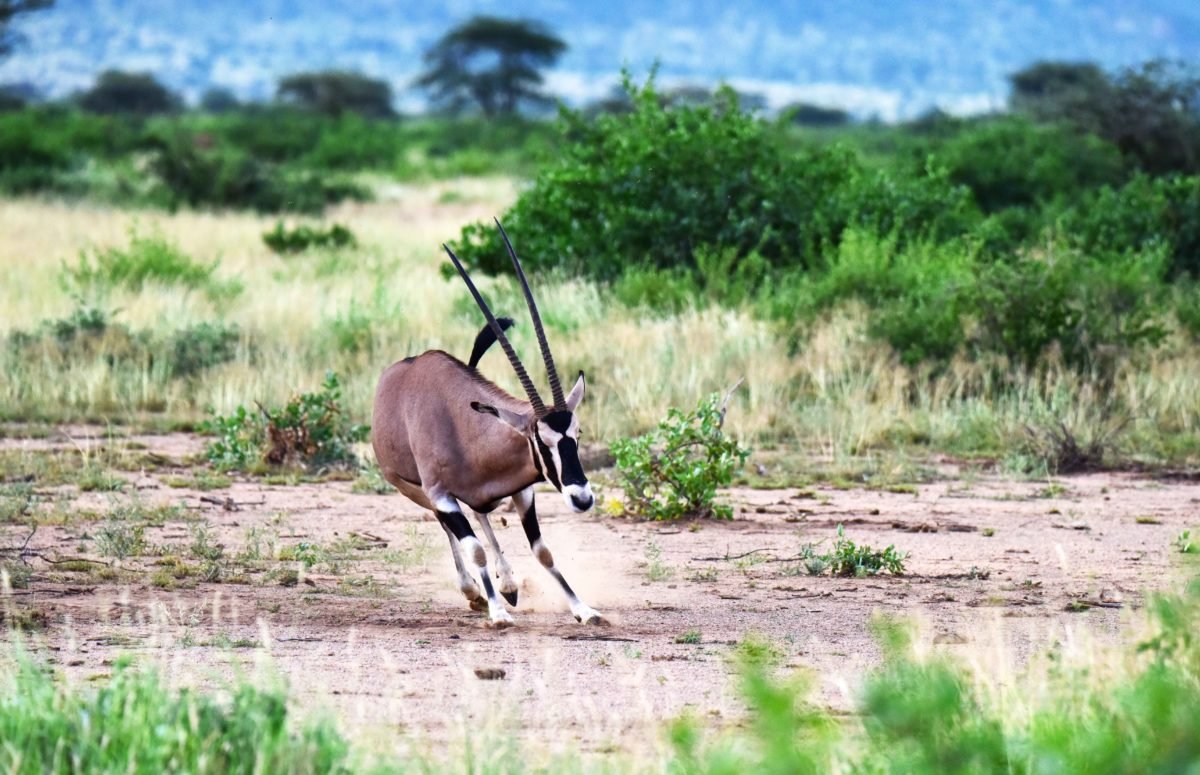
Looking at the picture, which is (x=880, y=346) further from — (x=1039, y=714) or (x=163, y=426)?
(x=1039, y=714)

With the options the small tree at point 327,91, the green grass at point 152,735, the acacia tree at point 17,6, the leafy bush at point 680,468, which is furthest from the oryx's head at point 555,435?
the small tree at point 327,91

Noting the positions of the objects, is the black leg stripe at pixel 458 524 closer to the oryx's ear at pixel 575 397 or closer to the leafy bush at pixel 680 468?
the oryx's ear at pixel 575 397

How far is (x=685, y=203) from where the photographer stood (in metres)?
17.7

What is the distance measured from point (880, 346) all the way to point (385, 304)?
16.9ft

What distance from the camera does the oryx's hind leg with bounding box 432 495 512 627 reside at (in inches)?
281

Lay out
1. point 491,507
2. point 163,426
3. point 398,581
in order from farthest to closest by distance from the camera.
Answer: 1. point 163,426
2. point 398,581
3. point 491,507

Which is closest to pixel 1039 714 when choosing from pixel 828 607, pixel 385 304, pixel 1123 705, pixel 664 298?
pixel 1123 705

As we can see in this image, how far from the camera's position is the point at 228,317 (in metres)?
16.2

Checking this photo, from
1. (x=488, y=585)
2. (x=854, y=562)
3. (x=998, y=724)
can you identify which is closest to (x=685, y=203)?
(x=854, y=562)

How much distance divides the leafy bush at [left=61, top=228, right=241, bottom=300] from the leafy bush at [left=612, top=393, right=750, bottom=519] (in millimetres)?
8804

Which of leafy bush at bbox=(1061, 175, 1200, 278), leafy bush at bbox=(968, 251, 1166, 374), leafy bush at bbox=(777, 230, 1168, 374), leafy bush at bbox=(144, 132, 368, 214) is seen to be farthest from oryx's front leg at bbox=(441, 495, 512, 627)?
leafy bush at bbox=(144, 132, 368, 214)

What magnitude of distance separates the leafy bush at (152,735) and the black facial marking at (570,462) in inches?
78.8

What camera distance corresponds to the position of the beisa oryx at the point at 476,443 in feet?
22.3

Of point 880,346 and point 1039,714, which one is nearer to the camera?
point 1039,714
